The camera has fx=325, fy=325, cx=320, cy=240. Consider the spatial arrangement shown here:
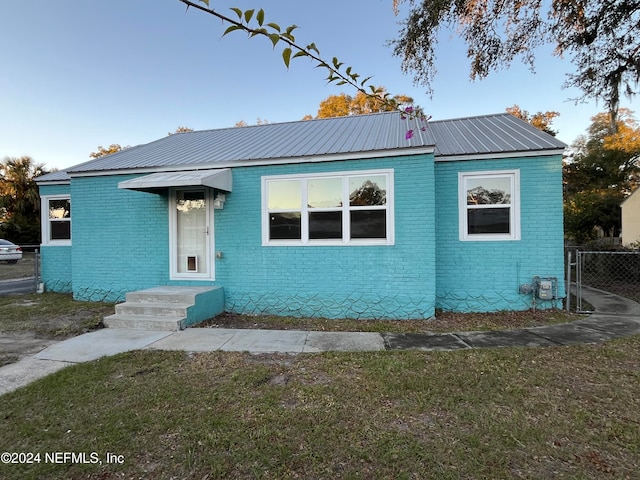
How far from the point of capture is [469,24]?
22.9 ft

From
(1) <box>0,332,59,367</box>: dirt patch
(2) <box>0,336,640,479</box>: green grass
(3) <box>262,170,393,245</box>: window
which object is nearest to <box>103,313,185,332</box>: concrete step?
(1) <box>0,332,59,367</box>: dirt patch

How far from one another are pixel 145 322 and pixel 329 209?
4.11m

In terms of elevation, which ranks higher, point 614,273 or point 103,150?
point 103,150

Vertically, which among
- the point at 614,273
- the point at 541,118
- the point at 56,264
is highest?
the point at 541,118

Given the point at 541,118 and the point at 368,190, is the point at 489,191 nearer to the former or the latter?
the point at 368,190

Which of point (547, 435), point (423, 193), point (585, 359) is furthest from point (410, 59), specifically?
point (547, 435)

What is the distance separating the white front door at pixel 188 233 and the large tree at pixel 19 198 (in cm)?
2756

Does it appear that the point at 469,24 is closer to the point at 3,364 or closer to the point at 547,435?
the point at 547,435

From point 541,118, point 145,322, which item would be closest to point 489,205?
point 145,322

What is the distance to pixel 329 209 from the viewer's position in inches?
267

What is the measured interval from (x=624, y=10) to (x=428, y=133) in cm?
558

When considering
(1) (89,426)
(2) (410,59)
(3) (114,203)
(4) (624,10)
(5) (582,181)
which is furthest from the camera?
(5) (582,181)

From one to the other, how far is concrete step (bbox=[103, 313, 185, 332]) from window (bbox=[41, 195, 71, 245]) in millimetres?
5318

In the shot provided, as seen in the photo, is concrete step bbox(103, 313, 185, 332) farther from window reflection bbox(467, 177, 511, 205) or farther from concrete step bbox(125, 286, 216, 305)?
window reflection bbox(467, 177, 511, 205)
